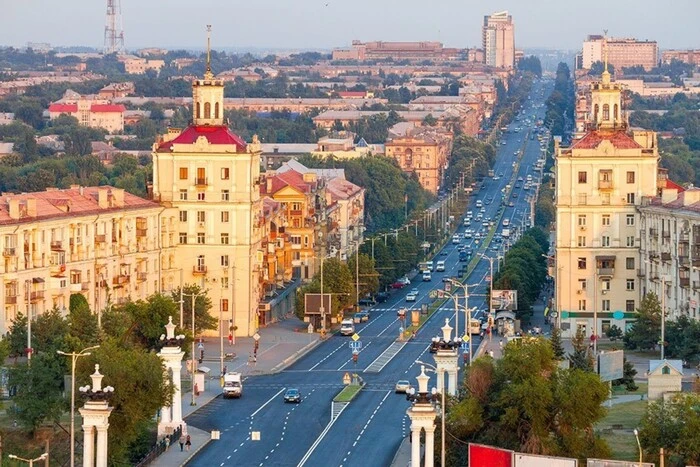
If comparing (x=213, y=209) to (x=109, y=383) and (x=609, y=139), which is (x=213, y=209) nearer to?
(x=609, y=139)

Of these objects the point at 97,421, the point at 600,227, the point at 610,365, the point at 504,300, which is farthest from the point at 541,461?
the point at 504,300

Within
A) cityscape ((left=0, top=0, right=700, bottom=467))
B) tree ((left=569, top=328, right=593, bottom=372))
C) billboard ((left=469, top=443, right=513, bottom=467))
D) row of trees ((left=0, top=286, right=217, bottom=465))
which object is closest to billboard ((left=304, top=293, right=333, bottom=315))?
cityscape ((left=0, top=0, right=700, bottom=467))

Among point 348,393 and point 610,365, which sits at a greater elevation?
point 610,365

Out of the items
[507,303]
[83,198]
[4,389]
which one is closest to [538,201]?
[507,303]

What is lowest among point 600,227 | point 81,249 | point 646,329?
point 646,329

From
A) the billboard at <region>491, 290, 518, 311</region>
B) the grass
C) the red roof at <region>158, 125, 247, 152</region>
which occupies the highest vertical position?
the red roof at <region>158, 125, 247, 152</region>

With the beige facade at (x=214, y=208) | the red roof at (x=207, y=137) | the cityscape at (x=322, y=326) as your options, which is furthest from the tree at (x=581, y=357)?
the red roof at (x=207, y=137)

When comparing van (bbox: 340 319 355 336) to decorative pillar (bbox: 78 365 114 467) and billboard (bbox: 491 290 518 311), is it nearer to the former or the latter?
billboard (bbox: 491 290 518 311)
